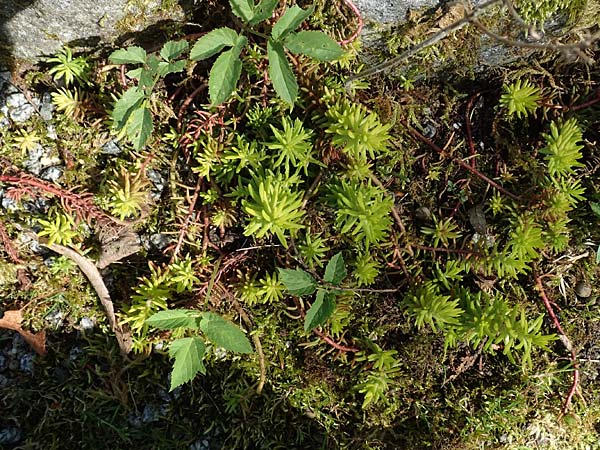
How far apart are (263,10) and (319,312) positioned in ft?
4.37

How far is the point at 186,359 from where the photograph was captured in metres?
2.46

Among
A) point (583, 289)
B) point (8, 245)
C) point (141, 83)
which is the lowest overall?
point (583, 289)

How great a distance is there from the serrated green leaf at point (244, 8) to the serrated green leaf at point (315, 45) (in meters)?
0.21

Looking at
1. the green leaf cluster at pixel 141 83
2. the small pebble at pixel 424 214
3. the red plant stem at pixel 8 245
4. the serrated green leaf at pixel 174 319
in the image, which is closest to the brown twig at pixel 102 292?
the red plant stem at pixel 8 245

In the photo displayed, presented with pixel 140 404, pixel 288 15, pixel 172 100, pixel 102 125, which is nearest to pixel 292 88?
pixel 288 15

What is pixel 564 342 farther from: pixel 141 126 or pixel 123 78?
pixel 123 78

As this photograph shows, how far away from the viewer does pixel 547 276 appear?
2912mm

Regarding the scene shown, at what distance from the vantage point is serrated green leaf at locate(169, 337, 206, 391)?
2.41 metres

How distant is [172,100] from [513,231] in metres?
1.81

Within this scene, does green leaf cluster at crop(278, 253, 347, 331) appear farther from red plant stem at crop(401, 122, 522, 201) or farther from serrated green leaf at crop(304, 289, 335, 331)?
red plant stem at crop(401, 122, 522, 201)

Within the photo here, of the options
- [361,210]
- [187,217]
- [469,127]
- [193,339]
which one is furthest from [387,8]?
[193,339]

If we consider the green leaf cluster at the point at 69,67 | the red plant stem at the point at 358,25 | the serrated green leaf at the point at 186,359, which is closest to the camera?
the serrated green leaf at the point at 186,359

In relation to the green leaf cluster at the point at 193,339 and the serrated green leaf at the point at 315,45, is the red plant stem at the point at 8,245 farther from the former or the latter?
the serrated green leaf at the point at 315,45

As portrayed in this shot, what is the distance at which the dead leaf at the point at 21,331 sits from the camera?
2.88 meters
